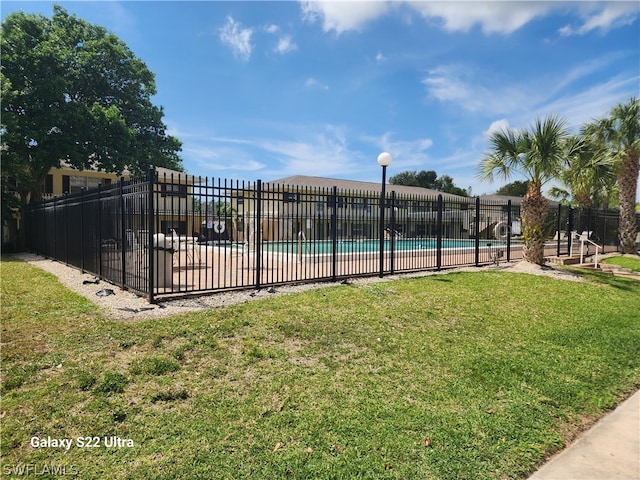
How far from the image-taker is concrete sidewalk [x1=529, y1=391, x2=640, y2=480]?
266 cm

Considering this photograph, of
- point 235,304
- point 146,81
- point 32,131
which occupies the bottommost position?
point 235,304

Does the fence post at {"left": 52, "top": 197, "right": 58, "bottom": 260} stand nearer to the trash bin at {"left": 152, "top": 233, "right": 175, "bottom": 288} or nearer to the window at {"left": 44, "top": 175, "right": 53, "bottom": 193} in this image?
the trash bin at {"left": 152, "top": 233, "right": 175, "bottom": 288}

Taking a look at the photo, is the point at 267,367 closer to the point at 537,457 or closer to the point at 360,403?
the point at 360,403

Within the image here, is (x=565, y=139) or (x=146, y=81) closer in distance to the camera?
(x=565, y=139)

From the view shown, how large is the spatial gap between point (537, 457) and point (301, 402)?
1.98m

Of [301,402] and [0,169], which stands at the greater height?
[0,169]

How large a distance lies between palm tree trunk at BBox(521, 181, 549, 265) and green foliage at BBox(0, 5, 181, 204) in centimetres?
2043

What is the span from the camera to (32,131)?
17.8 m

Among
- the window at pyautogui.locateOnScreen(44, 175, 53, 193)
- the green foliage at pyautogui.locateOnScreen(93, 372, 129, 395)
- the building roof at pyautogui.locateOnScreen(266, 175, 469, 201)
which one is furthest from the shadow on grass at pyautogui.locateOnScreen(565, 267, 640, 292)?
the window at pyautogui.locateOnScreen(44, 175, 53, 193)

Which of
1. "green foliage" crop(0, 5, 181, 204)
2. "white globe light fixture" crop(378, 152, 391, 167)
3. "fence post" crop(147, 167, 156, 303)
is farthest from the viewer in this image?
"green foliage" crop(0, 5, 181, 204)

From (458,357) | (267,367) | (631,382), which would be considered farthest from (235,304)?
(631,382)

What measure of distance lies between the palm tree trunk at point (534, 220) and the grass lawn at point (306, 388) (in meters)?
5.53

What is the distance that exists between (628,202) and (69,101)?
96.8 feet

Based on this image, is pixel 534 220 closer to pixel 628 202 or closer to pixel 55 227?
pixel 628 202
